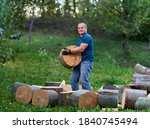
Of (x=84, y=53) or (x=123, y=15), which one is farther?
(x=123, y=15)

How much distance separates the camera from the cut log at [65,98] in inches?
414

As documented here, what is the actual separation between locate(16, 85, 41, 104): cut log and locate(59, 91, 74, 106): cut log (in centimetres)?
60

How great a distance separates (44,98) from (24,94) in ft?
1.75

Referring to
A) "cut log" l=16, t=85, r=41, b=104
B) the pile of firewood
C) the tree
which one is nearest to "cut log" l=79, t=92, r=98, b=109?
the pile of firewood

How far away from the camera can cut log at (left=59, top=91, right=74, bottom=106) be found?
1052 cm

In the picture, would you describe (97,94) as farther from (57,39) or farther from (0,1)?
(57,39)

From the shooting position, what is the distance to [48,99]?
10328mm

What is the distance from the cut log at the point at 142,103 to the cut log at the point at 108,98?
41 cm

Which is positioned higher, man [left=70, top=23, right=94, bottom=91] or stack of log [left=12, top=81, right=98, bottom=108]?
man [left=70, top=23, right=94, bottom=91]

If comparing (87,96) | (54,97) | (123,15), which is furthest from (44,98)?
(123,15)

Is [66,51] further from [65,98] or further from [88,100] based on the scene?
[88,100]

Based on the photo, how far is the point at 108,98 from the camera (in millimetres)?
9984

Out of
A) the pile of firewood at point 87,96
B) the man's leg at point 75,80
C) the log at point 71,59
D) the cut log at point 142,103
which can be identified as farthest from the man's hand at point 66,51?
the cut log at point 142,103

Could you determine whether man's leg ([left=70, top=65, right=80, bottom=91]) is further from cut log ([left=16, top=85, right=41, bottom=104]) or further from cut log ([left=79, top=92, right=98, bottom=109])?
cut log ([left=79, top=92, right=98, bottom=109])
